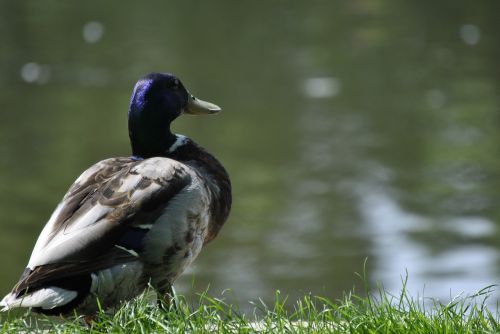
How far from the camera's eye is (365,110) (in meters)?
11.2

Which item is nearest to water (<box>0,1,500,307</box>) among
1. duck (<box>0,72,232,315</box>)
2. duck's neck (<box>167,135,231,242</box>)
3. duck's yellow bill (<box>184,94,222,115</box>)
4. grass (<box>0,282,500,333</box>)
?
duck's yellow bill (<box>184,94,222,115</box>)

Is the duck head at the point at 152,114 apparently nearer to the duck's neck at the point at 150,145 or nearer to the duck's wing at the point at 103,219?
the duck's neck at the point at 150,145

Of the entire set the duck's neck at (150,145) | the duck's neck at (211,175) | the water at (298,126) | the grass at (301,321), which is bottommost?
the water at (298,126)

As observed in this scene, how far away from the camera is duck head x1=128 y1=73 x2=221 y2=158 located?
14.7ft

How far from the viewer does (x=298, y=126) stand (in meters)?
10.8

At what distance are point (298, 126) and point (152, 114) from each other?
638 cm

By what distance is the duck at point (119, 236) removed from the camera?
12.4ft

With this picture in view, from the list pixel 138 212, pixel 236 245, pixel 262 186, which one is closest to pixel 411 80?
pixel 262 186

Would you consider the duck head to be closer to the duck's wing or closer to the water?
the duck's wing

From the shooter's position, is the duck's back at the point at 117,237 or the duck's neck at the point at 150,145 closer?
the duck's back at the point at 117,237

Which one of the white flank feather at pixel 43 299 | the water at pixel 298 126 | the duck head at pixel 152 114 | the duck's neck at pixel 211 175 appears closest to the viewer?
the white flank feather at pixel 43 299

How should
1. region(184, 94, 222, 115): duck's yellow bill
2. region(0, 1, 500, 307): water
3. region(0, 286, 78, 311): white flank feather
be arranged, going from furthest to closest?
region(0, 1, 500, 307): water
region(184, 94, 222, 115): duck's yellow bill
region(0, 286, 78, 311): white flank feather

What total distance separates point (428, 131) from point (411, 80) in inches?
68.6

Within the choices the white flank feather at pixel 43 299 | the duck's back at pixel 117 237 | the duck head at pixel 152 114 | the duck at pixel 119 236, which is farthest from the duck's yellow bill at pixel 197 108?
the white flank feather at pixel 43 299
